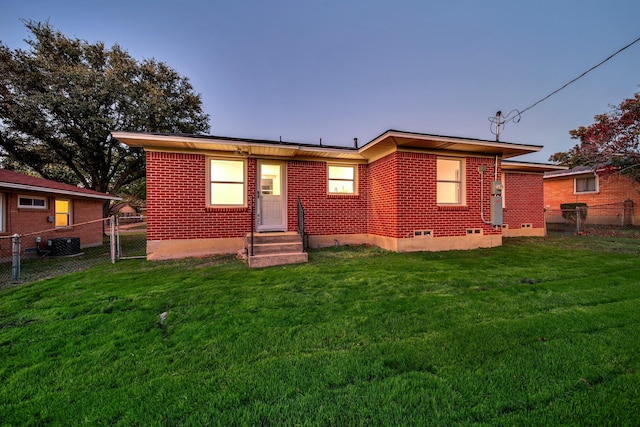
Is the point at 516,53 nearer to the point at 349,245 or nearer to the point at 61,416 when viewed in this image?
the point at 349,245

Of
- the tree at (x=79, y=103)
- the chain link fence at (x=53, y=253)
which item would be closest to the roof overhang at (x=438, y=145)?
the chain link fence at (x=53, y=253)

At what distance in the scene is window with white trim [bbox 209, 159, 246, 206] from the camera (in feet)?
25.1

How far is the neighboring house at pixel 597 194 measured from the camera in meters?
14.0

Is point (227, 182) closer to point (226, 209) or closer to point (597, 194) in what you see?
point (226, 209)

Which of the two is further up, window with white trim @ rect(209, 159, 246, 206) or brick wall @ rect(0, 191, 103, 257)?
window with white trim @ rect(209, 159, 246, 206)

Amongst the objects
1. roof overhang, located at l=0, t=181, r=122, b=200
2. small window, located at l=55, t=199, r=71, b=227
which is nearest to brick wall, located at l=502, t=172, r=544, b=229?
roof overhang, located at l=0, t=181, r=122, b=200

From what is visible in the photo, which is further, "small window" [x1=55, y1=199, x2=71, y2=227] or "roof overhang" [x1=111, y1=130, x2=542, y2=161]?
"small window" [x1=55, y1=199, x2=71, y2=227]

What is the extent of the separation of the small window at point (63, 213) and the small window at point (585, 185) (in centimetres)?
2727

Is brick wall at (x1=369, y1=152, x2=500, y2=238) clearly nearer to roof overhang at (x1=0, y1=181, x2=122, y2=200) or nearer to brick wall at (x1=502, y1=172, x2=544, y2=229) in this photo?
brick wall at (x1=502, y1=172, x2=544, y2=229)

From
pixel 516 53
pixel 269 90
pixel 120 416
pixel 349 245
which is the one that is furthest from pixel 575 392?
pixel 269 90

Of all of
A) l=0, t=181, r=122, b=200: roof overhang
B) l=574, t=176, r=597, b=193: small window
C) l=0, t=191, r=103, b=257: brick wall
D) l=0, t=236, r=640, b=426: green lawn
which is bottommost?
l=0, t=236, r=640, b=426: green lawn

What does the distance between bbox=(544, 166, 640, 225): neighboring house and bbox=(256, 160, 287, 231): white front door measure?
15774 mm

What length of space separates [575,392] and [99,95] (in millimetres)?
19100

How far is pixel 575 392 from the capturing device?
5.87ft
